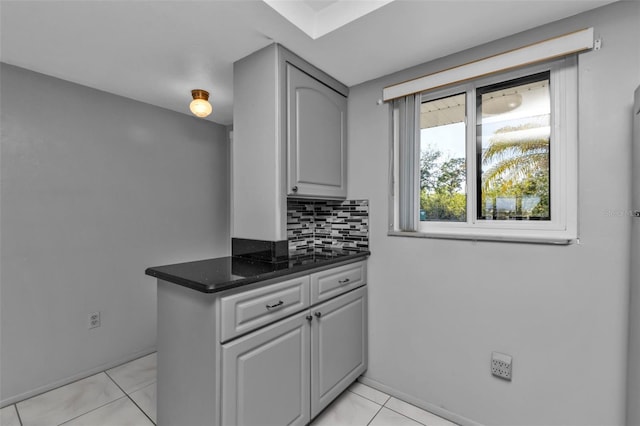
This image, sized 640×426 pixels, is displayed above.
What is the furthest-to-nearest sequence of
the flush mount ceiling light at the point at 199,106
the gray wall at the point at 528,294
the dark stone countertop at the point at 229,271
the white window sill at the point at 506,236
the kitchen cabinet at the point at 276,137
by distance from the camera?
the flush mount ceiling light at the point at 199,106, the kitchen cabinet at the point at 276,137, the white window sill at the point at 506,236, the gray wall at the point at 528,294, the dark stone countertop at the point at 229,271

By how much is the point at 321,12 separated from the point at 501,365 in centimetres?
218

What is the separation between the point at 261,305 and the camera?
140cm

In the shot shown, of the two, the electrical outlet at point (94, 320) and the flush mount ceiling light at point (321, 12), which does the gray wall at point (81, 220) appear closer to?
the electrical outlet at point (94, 320)

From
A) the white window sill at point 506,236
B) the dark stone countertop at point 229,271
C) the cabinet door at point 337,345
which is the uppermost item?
the white window sill at point 506,236

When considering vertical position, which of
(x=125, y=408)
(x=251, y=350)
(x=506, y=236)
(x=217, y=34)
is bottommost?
(x=125, y=408)

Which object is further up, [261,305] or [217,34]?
[217,34]

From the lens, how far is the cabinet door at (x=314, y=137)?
5.99ft

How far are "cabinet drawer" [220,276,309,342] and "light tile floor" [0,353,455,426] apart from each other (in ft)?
2.63

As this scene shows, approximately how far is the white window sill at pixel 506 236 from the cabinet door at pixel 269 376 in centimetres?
93

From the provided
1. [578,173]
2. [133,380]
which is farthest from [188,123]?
[578,173]

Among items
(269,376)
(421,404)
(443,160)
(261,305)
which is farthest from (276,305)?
(443,160)

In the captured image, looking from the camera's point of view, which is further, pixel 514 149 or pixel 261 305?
pixel 514 149

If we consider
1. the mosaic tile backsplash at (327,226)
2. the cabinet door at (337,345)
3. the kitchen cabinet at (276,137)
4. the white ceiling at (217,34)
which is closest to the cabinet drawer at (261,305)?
the cabinet door at (337,345)

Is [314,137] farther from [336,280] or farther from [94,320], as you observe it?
[94,320]
